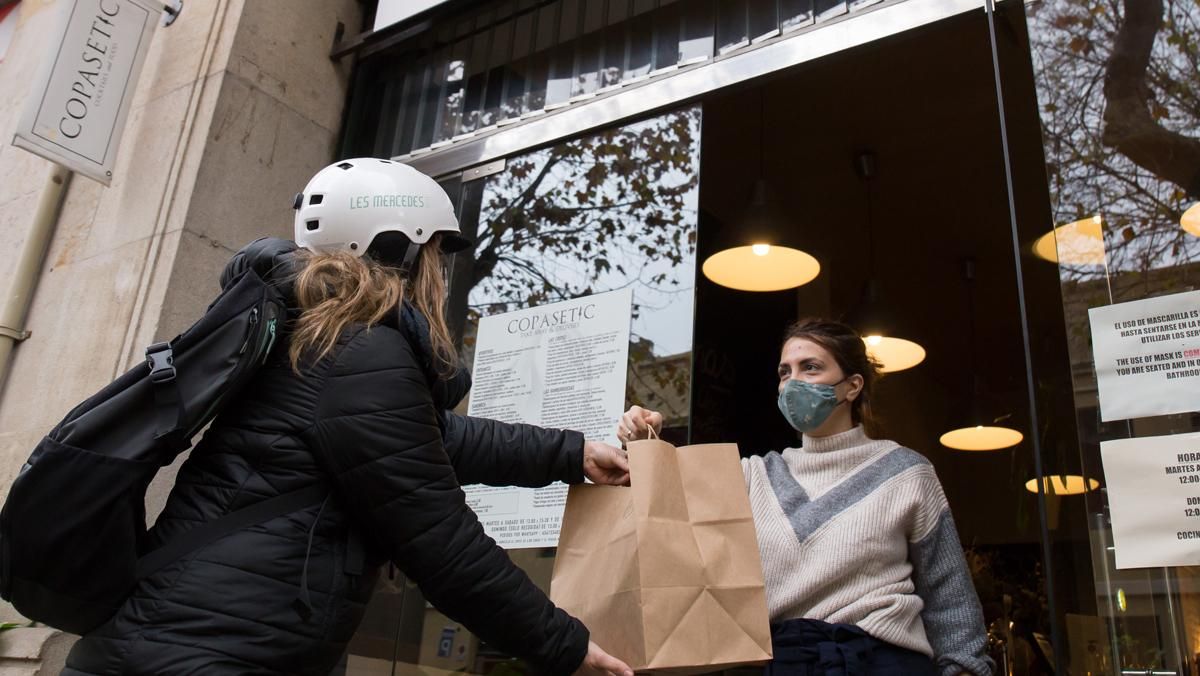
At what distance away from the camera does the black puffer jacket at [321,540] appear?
178 centimetres

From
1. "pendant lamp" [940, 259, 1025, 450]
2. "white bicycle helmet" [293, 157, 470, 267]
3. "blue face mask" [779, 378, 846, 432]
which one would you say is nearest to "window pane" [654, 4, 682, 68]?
"blue face mask" [779, 378, 846, 432]

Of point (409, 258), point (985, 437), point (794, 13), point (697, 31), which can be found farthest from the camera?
point (985, 437)

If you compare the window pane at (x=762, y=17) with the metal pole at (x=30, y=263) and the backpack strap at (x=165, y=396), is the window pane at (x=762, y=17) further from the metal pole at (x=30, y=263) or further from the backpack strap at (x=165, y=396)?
the metal pole at (x=30, y=263)

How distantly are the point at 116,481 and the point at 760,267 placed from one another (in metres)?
4.35

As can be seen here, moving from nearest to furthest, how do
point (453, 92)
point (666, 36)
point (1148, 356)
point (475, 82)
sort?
1. point (1148, 356)
2. point (666, 36)
3. point (475, 82)
4. point (453, 92)

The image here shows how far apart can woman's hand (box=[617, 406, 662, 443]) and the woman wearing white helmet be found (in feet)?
1.63

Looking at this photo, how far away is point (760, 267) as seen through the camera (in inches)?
225

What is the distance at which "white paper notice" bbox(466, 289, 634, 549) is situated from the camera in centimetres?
386

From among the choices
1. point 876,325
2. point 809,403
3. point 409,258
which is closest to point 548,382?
point 809,403

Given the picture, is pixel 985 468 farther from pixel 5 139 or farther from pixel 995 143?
pixel 5 139

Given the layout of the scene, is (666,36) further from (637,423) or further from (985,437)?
(985,437)

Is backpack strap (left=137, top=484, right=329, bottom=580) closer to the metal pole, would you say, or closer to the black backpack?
the black backpack

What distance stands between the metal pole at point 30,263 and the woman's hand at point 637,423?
401cm

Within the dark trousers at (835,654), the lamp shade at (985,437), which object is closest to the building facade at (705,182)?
the dark trousers at (835,654)
